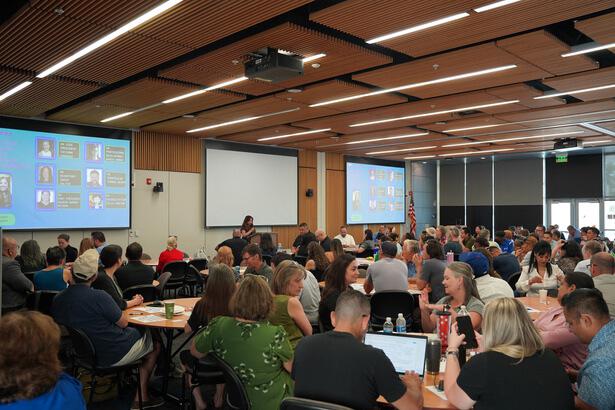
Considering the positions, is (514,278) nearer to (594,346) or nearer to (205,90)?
(594,346)

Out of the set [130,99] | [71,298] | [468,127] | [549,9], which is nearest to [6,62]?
[130,99]

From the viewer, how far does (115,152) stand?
1107 cm

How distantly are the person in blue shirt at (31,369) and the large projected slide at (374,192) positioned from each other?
14.7m

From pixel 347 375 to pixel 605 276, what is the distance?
10.3 feet

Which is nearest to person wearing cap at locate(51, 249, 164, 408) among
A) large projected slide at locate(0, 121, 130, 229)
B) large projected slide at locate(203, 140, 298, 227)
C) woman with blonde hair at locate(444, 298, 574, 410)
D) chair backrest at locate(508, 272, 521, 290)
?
woman with blonde hair at locate(444, 298, 574, 410)

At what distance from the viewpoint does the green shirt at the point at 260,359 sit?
3.05m

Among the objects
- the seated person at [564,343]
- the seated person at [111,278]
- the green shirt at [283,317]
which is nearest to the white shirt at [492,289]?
the seated person at [564,343]

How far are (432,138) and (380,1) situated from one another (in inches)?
356

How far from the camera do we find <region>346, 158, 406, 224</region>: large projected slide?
16734 millimetres

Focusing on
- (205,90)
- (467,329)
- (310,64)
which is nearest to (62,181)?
(205,90)

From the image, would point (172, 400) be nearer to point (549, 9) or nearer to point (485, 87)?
point (549, 9)

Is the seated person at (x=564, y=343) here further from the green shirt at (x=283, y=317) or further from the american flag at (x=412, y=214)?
the american flag at (x=412, y=214)

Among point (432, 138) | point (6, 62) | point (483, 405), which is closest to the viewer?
point (483, 405)

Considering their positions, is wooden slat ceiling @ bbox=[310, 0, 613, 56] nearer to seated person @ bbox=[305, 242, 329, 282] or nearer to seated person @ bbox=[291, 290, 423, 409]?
seated person @ bbox=[305, 242, 329, 282]
